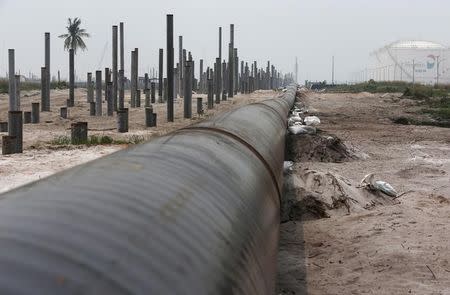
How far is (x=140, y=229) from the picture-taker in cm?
173

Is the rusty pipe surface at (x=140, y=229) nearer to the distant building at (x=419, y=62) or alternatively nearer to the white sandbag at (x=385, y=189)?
the white sandbag at (x=385, y=189)

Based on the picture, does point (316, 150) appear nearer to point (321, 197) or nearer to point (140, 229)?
point (321, 197)

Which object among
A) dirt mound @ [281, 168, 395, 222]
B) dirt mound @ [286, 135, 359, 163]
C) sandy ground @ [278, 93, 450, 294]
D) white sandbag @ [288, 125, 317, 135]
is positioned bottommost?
sandy ground @ [278, 93, 450, 294]

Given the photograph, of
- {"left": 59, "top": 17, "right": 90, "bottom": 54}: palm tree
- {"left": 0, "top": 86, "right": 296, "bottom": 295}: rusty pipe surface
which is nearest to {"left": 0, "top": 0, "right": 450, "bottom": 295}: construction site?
{"left": 0, "top": 86, "right": 296, "bottom": 295}: rusty pipe surface

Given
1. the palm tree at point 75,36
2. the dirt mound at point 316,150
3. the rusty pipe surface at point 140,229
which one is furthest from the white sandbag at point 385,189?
the palm tree at point 75,36

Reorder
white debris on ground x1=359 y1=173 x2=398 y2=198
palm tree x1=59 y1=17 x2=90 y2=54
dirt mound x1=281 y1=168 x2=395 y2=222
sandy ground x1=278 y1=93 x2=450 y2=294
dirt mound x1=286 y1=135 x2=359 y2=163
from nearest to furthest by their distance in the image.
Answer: sandy ground x1=278 y1=93 x2=450 y2=294 < dirt mound x1=281 y1=168 x2=395 y2=222 < white debris on ground x1=359 y1=173 x2=398 y2=198 < dirt mound x1=286 y1=135 x2=359 y2=163 < palm tree x1=59 y1=17 x2=90 y2=54

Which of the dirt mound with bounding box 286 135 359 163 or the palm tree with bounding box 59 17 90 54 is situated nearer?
the dirt mound with bounding box 286 135 359 163

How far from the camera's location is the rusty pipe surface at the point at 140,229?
1.42 meters

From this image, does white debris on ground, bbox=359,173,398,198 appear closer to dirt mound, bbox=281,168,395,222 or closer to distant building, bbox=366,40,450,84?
dirt mound, bbox=281,168,395,222

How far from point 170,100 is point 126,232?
18.2 meters

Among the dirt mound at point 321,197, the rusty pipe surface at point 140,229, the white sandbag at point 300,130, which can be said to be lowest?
the dirt mound at point 321,197

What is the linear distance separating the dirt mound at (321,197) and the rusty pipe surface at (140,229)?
389 centimetres

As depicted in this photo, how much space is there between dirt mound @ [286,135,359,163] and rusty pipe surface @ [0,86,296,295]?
7992 mm

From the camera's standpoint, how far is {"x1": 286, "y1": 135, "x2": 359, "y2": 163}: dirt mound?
10949 millimetres
